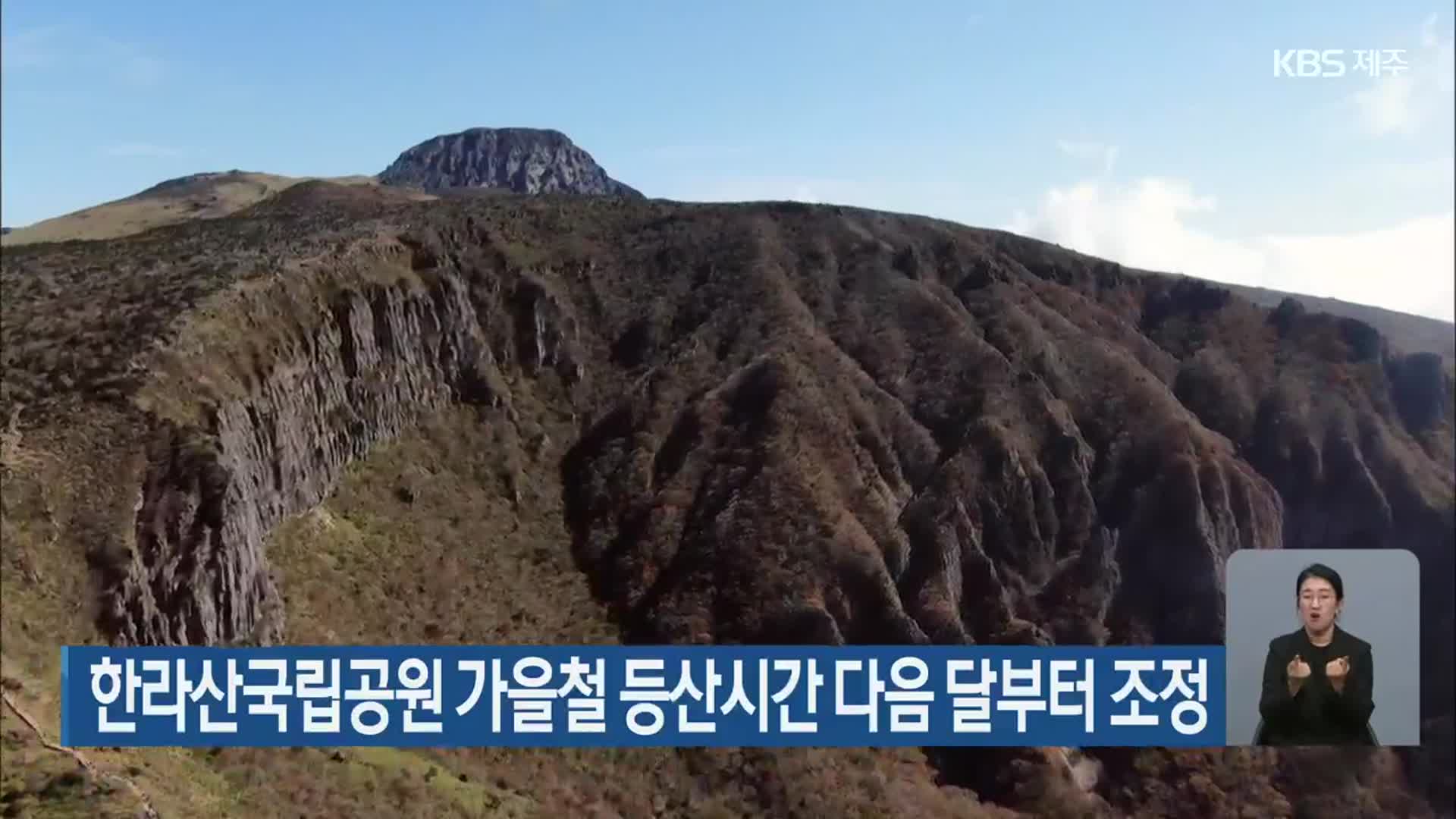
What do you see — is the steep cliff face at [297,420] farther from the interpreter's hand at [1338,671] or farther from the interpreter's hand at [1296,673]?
the interpreter's hand at [1338,671]

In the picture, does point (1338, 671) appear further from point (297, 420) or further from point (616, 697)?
point (297, 420)

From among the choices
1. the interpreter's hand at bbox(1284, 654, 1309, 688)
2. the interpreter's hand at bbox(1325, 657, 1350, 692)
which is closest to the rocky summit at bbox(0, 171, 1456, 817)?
the interpreter's hand at bbox(1284, 654, 1309, 688)

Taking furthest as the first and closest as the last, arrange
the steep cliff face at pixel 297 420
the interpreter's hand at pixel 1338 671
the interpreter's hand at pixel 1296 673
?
the steep cliff face at pixel 297 420 → the interpreter's hand at pixel 1338 671 → the interpreter's hand at pixel 1296 673

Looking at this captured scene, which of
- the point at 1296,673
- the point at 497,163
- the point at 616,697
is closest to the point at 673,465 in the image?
the point at 616,697

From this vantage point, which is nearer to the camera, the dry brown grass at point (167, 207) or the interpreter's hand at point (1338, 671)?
the interpreter's hand at point (1338, 671)

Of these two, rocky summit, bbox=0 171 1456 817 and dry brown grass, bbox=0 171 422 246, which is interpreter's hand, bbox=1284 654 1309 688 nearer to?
rocky summit, bbox=0 171 1456 817

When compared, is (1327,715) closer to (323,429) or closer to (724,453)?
(724,453)

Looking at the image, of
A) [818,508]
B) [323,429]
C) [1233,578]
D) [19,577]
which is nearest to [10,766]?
[19,577]

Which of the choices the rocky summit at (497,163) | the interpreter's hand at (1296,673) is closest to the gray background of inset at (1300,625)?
the interpreter's hand at (1296,673)

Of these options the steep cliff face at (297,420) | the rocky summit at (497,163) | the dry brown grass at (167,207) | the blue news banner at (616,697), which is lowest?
the blue news banner at (616,697)
